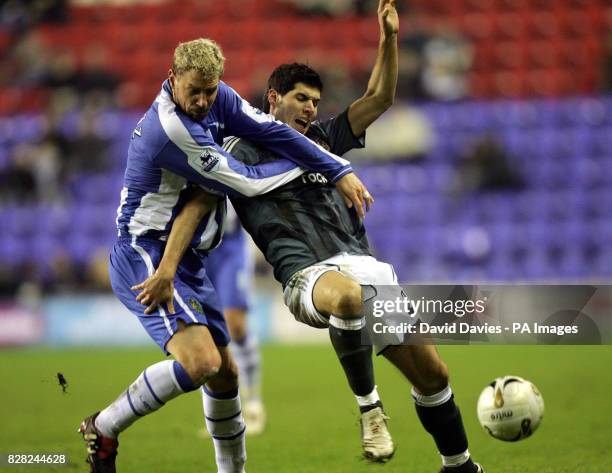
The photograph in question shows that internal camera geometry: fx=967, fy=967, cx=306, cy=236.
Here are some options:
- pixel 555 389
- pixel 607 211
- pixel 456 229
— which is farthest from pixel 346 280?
pixel 607 211

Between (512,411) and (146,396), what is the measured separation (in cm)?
178

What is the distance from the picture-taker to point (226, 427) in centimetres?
478

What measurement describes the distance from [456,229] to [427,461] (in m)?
9.74

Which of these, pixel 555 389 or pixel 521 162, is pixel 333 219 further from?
pixel 521 162

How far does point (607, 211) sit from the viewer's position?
15172mm

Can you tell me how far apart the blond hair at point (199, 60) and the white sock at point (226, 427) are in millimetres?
1581

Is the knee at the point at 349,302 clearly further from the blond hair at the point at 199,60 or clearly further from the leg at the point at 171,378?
the blond hair at the point at 199,60

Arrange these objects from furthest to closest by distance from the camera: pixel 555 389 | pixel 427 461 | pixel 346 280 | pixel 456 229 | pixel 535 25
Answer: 1. pixel 535 25
2. pixel 456 229
3. pixel 555 389
4. pixel 427 461
5. pixel 346 280

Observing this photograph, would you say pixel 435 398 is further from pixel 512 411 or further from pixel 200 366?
pixel 200 366

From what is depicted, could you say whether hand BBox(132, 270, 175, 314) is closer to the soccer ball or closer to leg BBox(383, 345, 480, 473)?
leg BBox(383, 345, 480, 473)

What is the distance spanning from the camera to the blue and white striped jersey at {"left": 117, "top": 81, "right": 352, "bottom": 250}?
4422 mm

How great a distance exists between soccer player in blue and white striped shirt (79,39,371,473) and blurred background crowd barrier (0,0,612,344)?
28.7 ft

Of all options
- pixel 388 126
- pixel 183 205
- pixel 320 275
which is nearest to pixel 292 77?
pixel 183 205

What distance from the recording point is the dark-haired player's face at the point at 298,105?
4.94 meters
